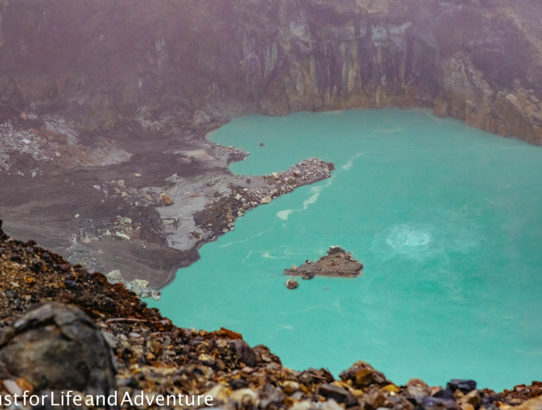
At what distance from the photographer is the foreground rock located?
3119cm

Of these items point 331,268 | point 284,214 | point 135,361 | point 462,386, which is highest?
point 135,361

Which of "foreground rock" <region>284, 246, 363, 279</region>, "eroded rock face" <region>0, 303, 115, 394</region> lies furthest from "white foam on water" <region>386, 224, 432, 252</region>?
"eroded rock face" <region>0, 303, 115, 394</region>

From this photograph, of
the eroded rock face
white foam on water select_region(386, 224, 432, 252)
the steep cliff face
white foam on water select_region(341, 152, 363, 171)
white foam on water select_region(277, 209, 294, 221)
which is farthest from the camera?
the steep cliff face

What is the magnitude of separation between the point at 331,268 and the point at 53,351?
79.1 ft

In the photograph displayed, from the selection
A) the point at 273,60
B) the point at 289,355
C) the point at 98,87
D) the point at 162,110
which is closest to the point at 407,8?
the point at 273,60

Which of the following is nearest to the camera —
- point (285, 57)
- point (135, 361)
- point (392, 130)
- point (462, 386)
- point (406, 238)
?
point (135, 361)

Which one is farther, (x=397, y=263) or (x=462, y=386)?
(x=397, y=263)

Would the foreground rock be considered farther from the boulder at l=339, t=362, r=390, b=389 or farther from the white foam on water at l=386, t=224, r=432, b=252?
the boulder at l=339, t=362, r=390, b=389

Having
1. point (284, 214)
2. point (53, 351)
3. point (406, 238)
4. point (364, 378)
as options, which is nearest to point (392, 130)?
point (284, 214)

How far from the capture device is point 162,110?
2061 inches

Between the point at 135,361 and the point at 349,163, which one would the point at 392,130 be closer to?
the point at 349,163

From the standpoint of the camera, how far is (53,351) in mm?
8516

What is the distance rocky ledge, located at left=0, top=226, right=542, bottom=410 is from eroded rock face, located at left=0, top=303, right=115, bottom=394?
0.05 ft

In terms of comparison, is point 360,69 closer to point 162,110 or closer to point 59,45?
point 162,110
